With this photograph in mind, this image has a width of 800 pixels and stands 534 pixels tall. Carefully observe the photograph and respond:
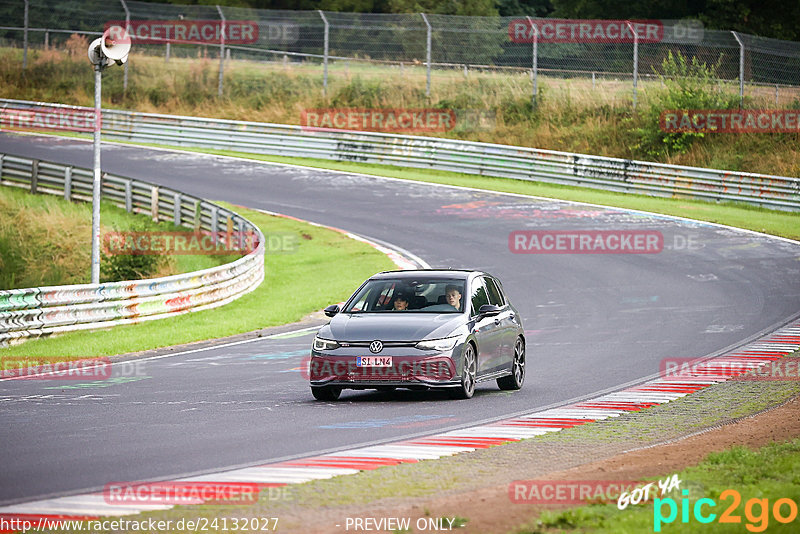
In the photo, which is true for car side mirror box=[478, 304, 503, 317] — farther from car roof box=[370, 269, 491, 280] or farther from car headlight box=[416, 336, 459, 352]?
car headlight box=[416, 336, 459, 352]

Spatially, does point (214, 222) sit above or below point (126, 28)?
below

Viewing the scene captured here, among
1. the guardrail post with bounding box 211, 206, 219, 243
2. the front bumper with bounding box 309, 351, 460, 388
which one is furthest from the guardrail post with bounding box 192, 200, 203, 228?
the front bumper with bounding box 309, 351, 460, 388

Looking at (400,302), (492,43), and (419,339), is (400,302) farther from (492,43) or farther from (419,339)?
(492,43)

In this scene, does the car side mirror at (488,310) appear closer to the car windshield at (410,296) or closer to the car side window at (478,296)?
the car side window at (478,296)

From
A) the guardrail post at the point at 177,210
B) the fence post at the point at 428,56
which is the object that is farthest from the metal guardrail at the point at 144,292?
the fence post at the point at 428,56

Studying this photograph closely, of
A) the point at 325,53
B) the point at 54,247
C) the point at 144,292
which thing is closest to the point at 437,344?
the point at 144,292

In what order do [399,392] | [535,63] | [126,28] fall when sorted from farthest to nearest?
[126,28], [535,63], [399,392]

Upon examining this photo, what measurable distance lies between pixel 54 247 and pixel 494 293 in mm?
18560

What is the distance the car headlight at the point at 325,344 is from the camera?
13.2 metres

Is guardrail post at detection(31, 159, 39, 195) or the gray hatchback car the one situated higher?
the gray hatchback car

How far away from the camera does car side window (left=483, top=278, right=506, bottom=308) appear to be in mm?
15108

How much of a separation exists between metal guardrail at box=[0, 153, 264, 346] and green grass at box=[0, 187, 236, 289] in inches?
33.7

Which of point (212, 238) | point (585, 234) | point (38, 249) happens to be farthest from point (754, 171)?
point (38, 249)

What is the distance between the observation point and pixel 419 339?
13055mm
